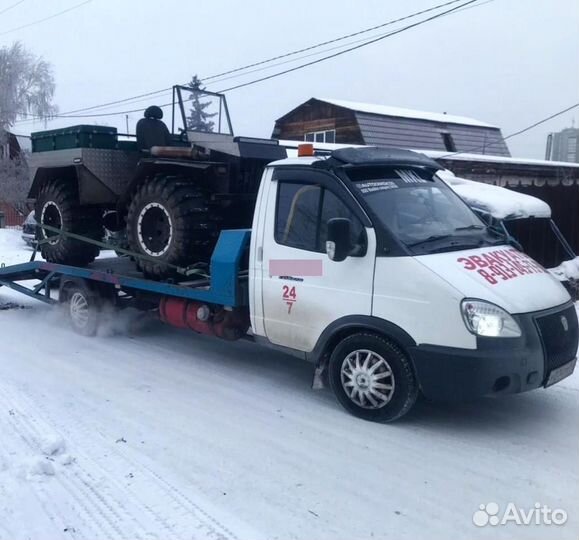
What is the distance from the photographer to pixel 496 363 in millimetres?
4395

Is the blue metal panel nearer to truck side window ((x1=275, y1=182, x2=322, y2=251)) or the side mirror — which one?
truck side window ((x1=275, y1=182, x2=322, y2=251))

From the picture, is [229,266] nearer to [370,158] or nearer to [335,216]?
[335,216]

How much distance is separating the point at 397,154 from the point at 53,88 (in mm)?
36808

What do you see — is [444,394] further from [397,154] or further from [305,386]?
[397,154]

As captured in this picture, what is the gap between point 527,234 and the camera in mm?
11250

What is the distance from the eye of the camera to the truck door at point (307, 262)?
4.99m

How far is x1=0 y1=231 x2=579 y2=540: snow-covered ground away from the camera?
11.7 ft

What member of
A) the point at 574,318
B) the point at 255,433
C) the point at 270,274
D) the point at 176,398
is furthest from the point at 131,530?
the point at 574,318

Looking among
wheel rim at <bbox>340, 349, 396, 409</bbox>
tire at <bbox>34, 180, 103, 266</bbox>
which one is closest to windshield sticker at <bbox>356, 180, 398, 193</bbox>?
wheel rim at <bbox>340, 349, 396, 409</bbox>

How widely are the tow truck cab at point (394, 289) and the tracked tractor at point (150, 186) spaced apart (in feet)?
3.55

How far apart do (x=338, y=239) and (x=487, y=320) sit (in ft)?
4.30

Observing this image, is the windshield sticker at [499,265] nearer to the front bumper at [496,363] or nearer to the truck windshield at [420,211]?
the truck windshield at [420,211]

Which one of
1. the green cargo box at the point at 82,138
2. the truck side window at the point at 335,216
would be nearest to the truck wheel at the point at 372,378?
the truck side window at the point at 335,216

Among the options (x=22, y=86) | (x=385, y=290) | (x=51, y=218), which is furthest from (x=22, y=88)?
(x=385, y=290)
